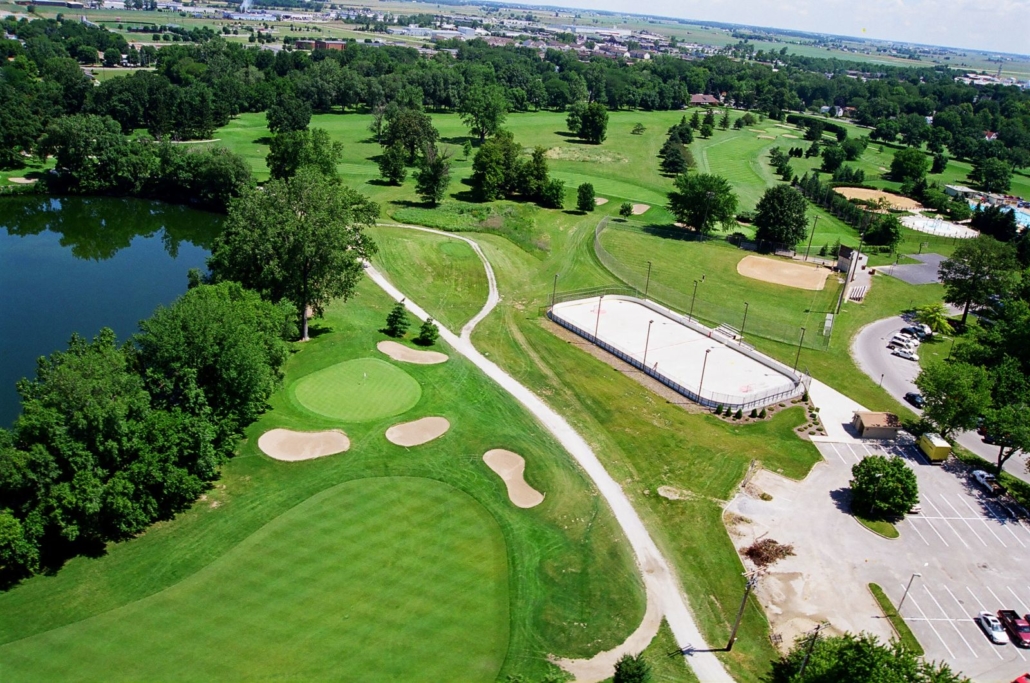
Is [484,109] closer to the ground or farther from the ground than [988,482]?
farther from the ground

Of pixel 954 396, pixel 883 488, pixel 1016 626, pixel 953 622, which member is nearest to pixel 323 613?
pixel 953 622

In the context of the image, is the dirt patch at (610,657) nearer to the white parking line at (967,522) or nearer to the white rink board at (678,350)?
the white parking line at (967,522)

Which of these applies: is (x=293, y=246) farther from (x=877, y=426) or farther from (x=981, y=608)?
(x=981, y=608)

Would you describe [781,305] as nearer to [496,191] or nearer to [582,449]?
[582,449]

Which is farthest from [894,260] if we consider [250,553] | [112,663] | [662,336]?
[112,663]

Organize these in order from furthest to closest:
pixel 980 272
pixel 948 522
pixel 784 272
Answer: pixel 784 272 < pixel 980 272 < pixel 948 522

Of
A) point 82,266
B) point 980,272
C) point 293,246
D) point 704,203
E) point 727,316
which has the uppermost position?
point 293,246
